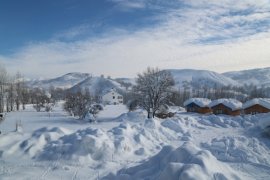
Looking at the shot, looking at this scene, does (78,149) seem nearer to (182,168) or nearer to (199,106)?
(182,168)

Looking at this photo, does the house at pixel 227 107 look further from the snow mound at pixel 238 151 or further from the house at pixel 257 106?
the snow mound at pixel 238 151

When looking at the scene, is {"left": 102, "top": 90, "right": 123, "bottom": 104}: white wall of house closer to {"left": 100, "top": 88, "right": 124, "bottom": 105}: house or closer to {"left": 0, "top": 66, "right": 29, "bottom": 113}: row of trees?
{"left": 100, "top": 88, "right": 124, "bottom": 105}: house

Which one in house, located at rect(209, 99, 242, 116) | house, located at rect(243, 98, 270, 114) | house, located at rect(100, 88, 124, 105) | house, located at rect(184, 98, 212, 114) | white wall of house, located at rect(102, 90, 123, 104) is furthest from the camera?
white wall of house, located at rect(102, 90, 123, 104)

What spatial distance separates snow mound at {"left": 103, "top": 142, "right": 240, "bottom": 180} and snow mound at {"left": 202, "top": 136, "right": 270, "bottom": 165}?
406 cm

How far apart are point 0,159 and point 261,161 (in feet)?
43.3

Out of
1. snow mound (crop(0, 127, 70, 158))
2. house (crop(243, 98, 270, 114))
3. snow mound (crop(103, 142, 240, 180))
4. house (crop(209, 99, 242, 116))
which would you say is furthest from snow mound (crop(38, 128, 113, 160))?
house (crop(243, 98, 270, 114))

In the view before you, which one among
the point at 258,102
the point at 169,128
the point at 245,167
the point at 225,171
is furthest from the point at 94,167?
the point at 258,102

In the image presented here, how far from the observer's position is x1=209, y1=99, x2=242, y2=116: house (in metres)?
51.0

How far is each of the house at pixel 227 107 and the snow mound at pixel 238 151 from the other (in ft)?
111

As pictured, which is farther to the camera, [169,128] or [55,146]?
[169,128]

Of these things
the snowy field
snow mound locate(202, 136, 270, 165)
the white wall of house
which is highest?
the white wall of house

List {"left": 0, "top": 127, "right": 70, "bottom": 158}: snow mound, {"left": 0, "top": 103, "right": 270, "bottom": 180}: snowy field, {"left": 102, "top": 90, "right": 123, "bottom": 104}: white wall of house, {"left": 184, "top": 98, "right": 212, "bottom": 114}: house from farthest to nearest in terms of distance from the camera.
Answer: {"left": 102, "top": 90, "right": 123, "bottom": 104}: white wall of house
{"left": 184, "top": 98, "right": 212, "bottom": 114}: house
{"left": 0, "top": 127, "right": 70, "bottom": 158}: snow mound
{"left": 0, "top": 103, "right": 270, "bottom": 180}: snowy field

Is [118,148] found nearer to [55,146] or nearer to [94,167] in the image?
[94,167]

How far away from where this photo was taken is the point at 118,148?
14.3 meters
